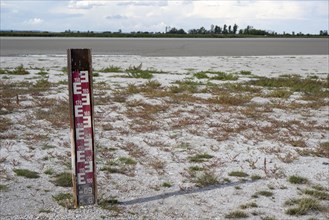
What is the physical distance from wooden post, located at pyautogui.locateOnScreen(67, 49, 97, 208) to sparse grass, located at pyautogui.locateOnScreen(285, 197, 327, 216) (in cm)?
255

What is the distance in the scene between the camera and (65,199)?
589 centimetres

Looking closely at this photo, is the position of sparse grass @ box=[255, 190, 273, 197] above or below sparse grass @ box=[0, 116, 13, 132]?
below

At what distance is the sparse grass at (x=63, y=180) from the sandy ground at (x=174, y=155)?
10cm

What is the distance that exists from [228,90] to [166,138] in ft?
24.5

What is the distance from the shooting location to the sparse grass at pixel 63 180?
6488 mm

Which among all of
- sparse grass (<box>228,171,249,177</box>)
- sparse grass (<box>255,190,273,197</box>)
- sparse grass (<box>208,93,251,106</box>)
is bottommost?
sparse grass (<box>255,190,273,197</box>)

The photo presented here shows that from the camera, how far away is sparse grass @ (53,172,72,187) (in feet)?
21.3

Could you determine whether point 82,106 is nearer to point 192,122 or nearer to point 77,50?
point 77,50

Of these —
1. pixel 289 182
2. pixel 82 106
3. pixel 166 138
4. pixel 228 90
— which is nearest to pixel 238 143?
pixel 166 138

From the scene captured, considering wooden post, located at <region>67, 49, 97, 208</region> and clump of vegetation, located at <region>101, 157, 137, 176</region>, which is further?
clump of vegetation, located at <region>101, 157, 137, 176</region>

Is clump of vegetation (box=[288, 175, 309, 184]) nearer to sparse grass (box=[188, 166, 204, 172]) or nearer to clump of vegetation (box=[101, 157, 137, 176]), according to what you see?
sparse grass (box=[188, 166, 204, 172])

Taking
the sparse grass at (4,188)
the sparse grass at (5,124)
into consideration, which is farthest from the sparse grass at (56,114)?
the sparse grass at (4,188)

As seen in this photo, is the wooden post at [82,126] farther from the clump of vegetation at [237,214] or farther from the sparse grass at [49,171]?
the clump of vegetation at [237,214]

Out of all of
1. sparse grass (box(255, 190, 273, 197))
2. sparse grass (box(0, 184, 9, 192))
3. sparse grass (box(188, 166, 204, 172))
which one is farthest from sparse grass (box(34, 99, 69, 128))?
sparse grass (box(255, 190, 273, 197))
